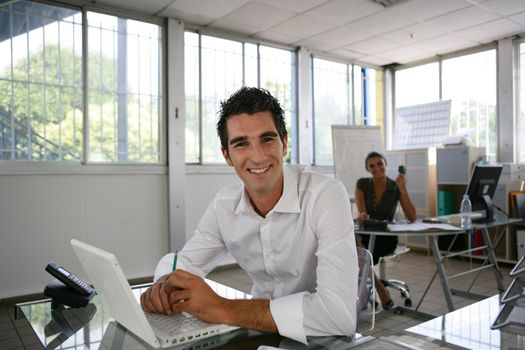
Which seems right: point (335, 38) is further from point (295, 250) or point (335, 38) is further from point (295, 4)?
point (295, 250)

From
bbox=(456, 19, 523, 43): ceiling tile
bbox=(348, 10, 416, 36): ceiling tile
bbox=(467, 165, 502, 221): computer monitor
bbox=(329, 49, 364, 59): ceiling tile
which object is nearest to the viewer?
bbox=(467, 165, 502, 221): computer monitor

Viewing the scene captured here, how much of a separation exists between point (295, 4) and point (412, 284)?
308 cm

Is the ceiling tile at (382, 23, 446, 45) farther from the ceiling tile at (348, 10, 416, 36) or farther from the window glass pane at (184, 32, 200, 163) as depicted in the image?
the window glass pane at (184, 32, 200, 163)

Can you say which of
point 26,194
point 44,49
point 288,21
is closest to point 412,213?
point 288,21

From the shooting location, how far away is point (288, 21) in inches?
182

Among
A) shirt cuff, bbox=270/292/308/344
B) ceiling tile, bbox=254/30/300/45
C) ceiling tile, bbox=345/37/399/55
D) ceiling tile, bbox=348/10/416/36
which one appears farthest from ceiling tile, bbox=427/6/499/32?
shirt cuff, bbox=270/292/308/344

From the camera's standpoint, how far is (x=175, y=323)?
1.07m

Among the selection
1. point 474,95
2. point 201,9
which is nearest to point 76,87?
point 201,9

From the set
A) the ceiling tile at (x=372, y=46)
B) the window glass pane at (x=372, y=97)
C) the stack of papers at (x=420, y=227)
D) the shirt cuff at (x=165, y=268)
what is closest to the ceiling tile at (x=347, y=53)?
the ceiling tile at (x=372, y=46)

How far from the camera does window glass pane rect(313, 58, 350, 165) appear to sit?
19.6 ft

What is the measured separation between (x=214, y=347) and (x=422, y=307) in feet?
9.86

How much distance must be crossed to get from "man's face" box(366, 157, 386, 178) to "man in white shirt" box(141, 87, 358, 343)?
8.10ft

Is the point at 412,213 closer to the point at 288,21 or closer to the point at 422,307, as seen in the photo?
the point at 422,307

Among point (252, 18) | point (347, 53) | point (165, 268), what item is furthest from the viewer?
point (347, 53)
